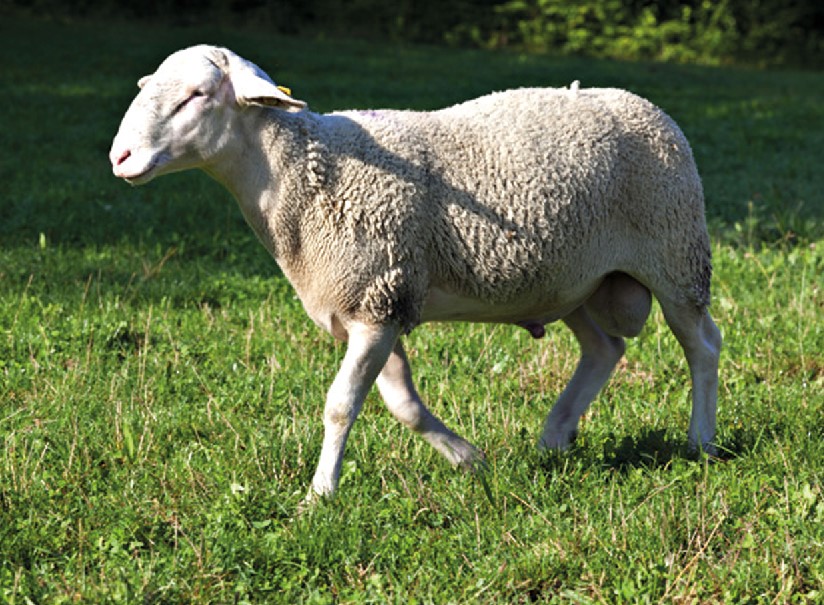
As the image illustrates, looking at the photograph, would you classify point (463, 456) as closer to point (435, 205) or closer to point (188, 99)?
point (435, 205)

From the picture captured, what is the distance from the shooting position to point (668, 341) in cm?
633

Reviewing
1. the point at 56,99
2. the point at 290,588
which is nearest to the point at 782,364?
the point at 290,588

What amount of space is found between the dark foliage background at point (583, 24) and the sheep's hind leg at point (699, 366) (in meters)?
19.8

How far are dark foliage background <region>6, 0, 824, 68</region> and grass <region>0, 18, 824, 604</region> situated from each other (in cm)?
1558

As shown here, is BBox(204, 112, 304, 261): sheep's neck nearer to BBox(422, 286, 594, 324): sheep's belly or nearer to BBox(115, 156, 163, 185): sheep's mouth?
BBox(115, 156, 163, 185): sheep's mouth

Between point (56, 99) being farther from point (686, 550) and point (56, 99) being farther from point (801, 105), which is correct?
point (686, 550)

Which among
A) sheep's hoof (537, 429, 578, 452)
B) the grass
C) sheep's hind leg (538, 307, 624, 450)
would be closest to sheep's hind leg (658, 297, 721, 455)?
the grass

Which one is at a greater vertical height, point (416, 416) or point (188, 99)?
point (188, 99)

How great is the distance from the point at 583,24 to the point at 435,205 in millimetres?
21947

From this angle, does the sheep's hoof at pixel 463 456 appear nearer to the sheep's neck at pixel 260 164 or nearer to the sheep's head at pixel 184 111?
the sheep's neck at pixel 260 164

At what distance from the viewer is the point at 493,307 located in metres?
4.55

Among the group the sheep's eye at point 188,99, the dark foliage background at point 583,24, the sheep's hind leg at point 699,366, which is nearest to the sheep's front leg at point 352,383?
the sheep's eye at point 188,99

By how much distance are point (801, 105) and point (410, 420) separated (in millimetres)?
13401

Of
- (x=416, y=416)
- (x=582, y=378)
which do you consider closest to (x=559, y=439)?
(x=582, y=378)
